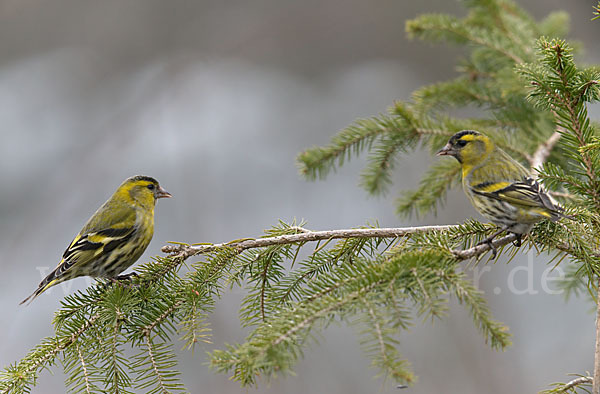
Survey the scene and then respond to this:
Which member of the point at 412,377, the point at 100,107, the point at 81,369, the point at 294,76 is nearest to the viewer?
the point at 412,377

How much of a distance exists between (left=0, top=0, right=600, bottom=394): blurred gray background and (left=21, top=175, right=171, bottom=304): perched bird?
692mm

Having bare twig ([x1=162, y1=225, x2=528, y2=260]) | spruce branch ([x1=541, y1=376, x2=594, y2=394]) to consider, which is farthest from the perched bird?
spruce branch ([x1=541, y1=376, x2=594, y2=394])

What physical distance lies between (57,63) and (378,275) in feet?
11.9

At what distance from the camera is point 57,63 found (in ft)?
12.8

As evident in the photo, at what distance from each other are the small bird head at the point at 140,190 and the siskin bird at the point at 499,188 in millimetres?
1183

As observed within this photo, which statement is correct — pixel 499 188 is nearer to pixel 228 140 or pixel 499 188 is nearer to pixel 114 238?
pixel 114 238

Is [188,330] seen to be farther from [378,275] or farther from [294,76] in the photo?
[294,76]

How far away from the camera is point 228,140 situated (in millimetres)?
3615

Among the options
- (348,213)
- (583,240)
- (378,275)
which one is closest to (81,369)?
(378,275)

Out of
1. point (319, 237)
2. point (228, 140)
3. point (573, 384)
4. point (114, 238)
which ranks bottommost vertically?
point (573, 384)

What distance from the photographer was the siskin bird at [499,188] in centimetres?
139

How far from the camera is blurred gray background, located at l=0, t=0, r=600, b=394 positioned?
9.77 feet

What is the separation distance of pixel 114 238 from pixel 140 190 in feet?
0.97

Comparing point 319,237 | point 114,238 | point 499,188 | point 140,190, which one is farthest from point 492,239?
point 140,190
